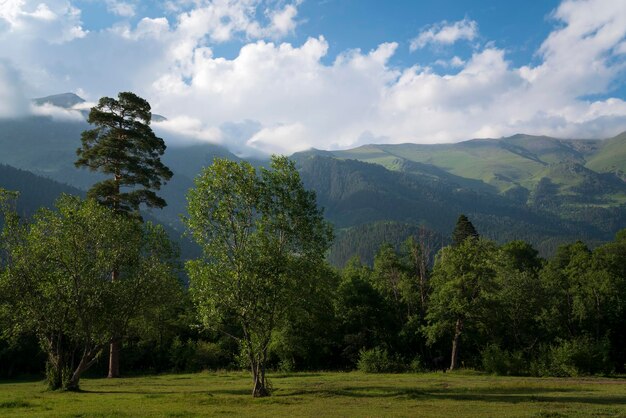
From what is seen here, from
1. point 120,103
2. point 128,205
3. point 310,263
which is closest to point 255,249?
point 310,263

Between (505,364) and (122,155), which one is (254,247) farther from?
(505,364)

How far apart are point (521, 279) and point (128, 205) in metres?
54.4

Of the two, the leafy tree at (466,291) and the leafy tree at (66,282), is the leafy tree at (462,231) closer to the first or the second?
the leafy tree at (466,291)

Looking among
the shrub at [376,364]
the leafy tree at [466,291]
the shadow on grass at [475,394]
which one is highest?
the leafy tree at [466,291]

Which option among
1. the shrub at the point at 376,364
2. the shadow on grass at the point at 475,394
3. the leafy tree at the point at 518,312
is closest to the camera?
the shadow on grass at the point at 475,394

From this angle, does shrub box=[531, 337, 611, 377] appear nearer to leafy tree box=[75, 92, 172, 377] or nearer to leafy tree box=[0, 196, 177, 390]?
leafy tree box=[0, 196, 177, 390]

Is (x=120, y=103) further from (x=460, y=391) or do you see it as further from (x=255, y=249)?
(x=460, y=391)

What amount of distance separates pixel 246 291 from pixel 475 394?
17.7 m

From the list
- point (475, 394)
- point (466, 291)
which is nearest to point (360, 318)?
point (466, 291)

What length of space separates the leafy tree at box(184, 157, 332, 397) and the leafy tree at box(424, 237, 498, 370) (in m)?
33.0

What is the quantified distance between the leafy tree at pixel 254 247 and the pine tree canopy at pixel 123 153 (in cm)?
2002

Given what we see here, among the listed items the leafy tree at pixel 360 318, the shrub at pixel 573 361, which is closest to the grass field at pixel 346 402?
the shrub at pixel 573 361

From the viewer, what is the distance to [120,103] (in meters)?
52.2

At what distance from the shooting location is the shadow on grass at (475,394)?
29156 mm
